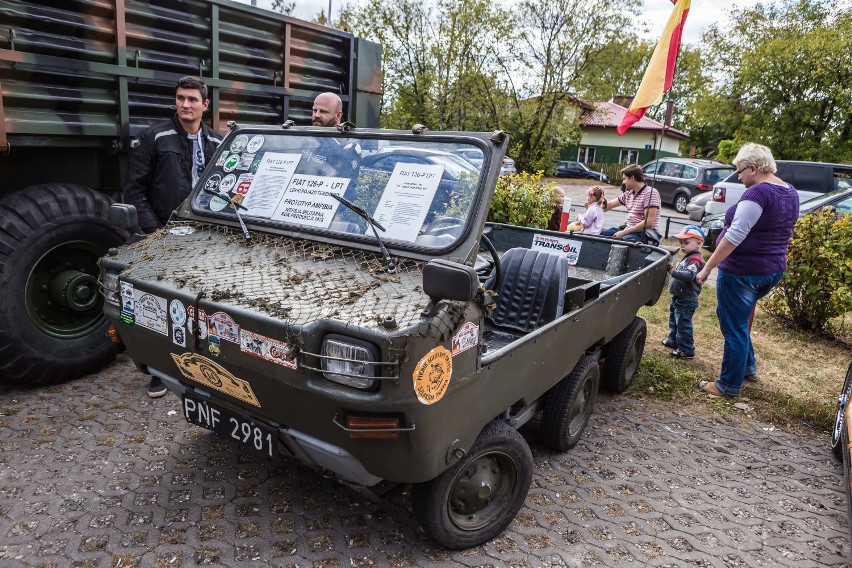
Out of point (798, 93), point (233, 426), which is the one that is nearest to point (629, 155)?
point (798, 93)

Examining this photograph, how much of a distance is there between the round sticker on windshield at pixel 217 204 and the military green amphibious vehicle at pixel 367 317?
0.04ft

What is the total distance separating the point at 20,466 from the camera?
356 centimetres

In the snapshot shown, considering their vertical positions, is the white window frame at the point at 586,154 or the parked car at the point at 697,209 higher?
the white window frame at the point at 586,154

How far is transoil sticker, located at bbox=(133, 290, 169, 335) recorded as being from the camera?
2.83m

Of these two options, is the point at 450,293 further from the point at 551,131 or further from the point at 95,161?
the point at 551,131

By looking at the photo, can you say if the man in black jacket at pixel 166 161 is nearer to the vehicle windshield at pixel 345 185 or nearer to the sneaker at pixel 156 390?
the vehicle windshield at pixel 345 185

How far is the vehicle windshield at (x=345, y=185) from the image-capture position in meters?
3.06

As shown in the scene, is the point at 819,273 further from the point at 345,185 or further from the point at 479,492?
the point at 345,185

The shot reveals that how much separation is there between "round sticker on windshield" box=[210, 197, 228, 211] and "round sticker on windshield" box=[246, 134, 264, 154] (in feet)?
1.20

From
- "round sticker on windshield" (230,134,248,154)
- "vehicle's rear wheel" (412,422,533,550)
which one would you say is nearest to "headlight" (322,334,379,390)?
"vehicle's rear wheel" (412,422,533,550)

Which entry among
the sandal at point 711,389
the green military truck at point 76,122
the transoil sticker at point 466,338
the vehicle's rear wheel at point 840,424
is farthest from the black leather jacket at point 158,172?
the vehicle's rear wheel at point 840,424

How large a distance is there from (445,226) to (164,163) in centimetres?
258

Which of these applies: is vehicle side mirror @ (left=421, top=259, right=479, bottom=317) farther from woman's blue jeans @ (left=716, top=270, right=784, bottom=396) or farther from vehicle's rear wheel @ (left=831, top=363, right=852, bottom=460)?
woman's blue jeans @ (left=716, top=270, right=784, bottom=396)

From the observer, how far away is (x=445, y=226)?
301cm
